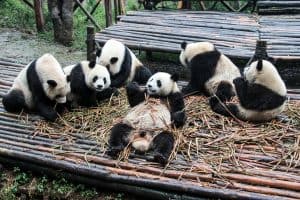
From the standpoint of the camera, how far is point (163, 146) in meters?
4.72

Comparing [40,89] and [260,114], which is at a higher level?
[40,89]

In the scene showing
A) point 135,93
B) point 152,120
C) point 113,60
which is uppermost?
point 113,60

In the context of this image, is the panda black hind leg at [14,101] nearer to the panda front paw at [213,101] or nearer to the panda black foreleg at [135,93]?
the panda black foreleg at [135,93]

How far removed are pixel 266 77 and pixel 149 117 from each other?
133 cm

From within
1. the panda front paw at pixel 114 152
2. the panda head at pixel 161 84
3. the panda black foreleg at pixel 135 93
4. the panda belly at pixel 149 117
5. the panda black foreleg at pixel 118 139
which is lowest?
the panda front paw at pixel 114 152

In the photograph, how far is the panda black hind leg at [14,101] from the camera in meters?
5.74

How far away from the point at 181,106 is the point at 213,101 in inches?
18.0

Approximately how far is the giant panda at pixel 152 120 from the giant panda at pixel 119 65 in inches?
43.7

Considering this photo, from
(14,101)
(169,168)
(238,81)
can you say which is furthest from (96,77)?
(169,168)

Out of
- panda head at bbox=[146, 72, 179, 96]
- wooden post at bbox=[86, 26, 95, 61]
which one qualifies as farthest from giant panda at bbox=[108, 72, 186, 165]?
wooden post at bbox=[86, 26, 95, 61]

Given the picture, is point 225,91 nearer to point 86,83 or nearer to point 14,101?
point 86,83

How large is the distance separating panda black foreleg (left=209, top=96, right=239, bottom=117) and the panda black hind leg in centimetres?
215

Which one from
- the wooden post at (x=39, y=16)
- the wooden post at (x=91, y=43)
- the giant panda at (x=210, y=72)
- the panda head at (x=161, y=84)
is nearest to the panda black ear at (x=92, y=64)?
the panda head at (x=161, y=84)

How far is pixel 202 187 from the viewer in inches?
167
